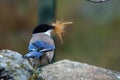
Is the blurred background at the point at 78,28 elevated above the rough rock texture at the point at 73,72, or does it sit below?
below

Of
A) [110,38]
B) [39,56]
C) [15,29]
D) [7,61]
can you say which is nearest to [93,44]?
[110,38]

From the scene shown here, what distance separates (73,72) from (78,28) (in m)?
8.73

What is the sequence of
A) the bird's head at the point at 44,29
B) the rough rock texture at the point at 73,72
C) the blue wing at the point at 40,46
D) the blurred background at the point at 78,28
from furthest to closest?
the blurred background at the point at 78,28, the bird's head at the point at 44,29, the blue wing at the point at 40,46, the rough rock texture at the point at 73,72

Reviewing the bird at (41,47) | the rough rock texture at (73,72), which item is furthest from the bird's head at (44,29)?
the rough rock texture at (73,72)

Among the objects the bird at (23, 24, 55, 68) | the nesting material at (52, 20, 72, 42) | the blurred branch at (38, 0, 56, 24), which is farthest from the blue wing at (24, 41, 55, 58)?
the blurred branch at (38, 0, 56, 24)

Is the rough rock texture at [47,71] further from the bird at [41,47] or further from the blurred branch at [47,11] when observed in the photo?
the blurred branch at [47,11]

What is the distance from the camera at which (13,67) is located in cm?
683

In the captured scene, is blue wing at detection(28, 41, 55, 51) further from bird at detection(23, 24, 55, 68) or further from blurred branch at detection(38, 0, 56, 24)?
blurred branch at detection(38, 0, 56, 24)

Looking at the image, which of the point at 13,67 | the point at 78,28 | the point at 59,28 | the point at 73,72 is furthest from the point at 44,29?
the point at 78,28

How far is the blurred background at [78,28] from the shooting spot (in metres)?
14.9

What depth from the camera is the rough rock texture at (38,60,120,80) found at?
23.7 feet

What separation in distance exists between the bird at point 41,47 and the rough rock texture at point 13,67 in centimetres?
68

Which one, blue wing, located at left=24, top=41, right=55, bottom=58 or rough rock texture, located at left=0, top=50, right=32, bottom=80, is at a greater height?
rough rock texture, located at left=0, top=50, right=32, bottom=80

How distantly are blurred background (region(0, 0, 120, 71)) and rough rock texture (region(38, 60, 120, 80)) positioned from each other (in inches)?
261
